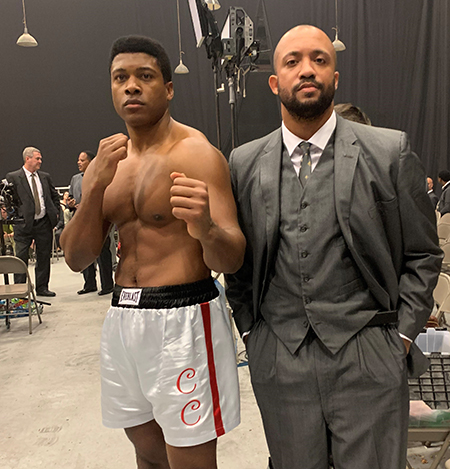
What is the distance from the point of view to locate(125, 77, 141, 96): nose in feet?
4.60

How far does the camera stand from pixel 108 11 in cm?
1180

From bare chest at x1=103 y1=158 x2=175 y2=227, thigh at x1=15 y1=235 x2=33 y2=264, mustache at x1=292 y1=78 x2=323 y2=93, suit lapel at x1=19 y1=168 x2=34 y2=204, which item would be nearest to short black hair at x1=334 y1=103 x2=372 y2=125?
mustache at x1=292 y1=78 x2=323 y2=93

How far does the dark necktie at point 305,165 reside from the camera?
140 centimetres

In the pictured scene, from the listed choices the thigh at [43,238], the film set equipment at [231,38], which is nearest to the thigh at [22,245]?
the thigh at [43,238]

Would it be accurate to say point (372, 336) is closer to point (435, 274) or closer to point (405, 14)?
point (435, 274)

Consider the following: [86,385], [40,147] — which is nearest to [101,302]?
[86,385]

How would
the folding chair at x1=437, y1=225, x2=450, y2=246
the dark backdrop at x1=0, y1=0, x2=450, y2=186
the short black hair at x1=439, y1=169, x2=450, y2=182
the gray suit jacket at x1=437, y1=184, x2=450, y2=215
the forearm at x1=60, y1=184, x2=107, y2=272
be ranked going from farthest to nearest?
the dark backdrop at x1=0, y1=0, x2=450, y2=186 < the short black hair at x1=439, y1=169, x2=450, y2=182 < the gray suit jacket at x1=437, y1=184, x2=450, y2=215 < the folding chair at x1=437, y1=225, x2=450, y2=246 < the forearm at x1=60, y1=184, x2=107, y2=272

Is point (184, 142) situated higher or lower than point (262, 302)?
higher

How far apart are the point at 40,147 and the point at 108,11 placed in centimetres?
377

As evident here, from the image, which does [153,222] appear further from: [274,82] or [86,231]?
[274,82]

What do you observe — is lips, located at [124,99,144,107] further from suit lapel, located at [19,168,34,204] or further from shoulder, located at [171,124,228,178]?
suit lapel, located at [19,168,34,204]

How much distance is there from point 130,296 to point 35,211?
5.22m

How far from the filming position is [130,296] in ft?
4.83

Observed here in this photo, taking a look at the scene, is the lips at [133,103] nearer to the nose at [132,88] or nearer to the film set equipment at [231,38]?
the nose at [132,88]
